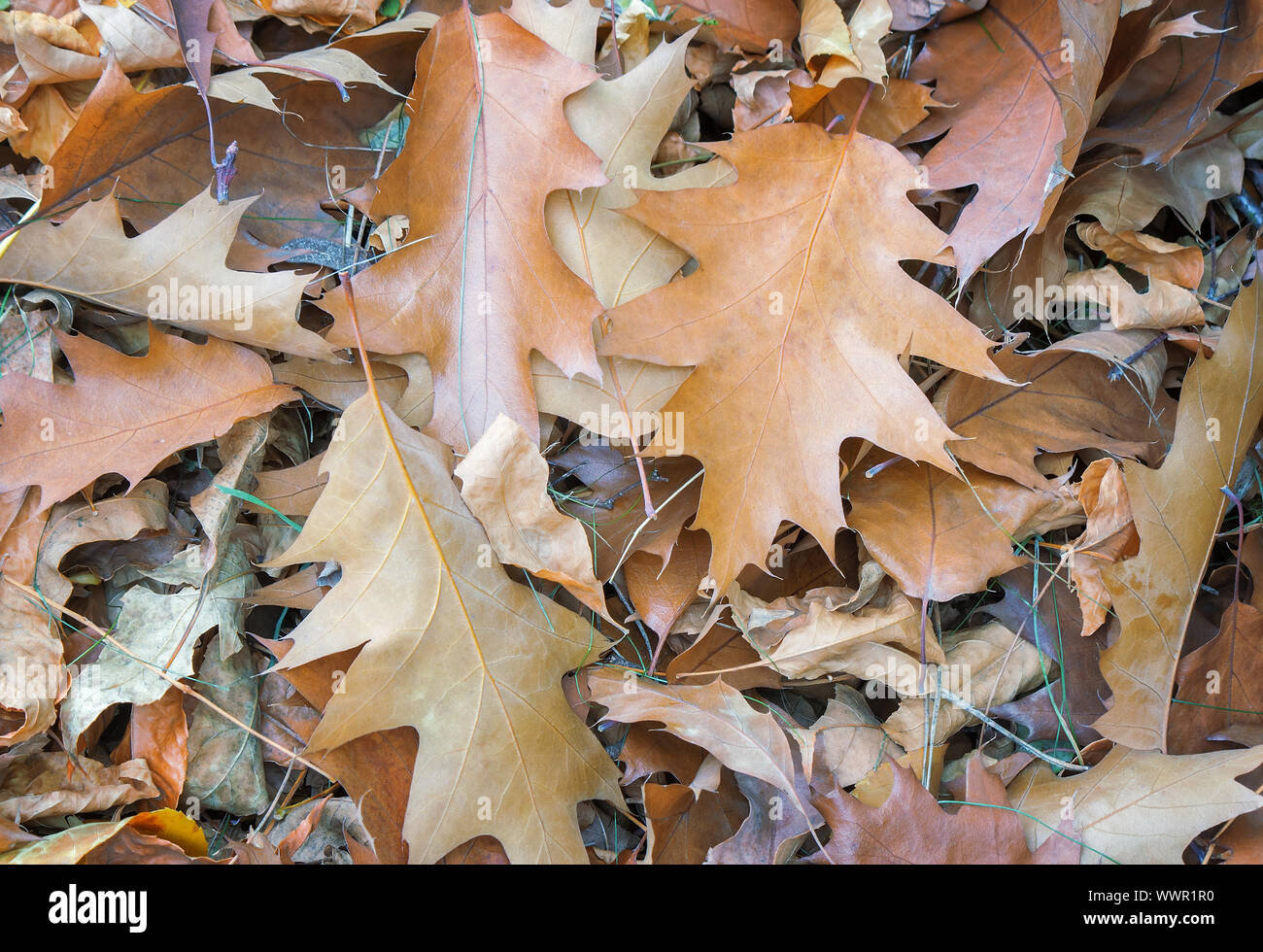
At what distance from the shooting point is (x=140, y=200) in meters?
1.37

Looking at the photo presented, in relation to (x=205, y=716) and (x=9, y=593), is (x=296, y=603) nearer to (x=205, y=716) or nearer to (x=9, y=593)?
(x=205, y=716)

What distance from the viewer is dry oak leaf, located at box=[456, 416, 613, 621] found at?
1.19 meters

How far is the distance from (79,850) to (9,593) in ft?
1.32

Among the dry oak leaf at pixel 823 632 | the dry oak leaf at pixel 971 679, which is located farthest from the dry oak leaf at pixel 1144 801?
the dry oak leaf at pixel 823 632

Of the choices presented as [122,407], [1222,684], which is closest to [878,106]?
[1222,684]

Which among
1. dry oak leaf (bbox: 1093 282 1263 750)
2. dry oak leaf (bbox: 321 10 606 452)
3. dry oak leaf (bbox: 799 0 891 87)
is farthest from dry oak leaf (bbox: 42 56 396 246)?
dry oak leaf (bbox: 1093 282 1263 750)

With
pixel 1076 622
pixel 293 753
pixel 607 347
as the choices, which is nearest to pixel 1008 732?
pixel 1076 622

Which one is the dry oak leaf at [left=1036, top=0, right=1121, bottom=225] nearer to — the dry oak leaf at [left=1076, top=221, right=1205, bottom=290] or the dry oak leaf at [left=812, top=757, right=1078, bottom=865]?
the dry oak leaf at [left=1076, top=221, right=1205, bottom=290]

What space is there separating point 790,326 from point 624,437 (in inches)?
11.3

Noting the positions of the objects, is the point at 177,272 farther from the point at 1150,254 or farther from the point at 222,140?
the point at 1150,254

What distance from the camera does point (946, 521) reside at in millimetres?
1337

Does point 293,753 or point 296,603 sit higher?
point 296,603

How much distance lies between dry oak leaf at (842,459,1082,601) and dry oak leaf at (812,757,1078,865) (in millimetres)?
293
